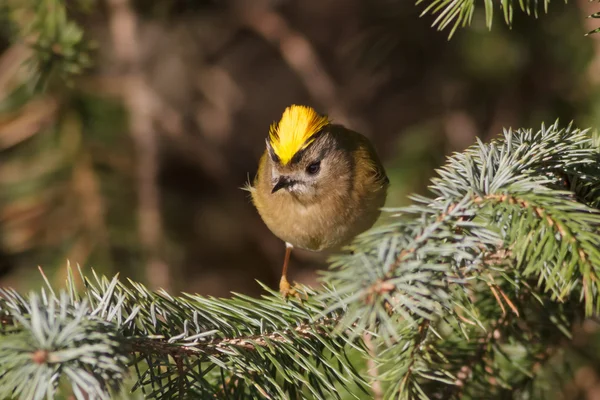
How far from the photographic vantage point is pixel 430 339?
1276 mm

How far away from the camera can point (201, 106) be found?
355 cm

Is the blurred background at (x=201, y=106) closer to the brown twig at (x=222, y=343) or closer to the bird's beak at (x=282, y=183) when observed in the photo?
the bird's beak at (x=282, y=183)

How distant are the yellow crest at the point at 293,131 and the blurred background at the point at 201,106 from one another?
0.51 meters

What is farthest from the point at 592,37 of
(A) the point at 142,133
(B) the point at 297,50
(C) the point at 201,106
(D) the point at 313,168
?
(C) the point at 201,106

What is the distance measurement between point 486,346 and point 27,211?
1762 millimetres

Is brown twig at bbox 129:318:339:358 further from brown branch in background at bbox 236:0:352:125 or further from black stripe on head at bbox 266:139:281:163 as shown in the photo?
brown branch in background at bbox 236:0:352:125

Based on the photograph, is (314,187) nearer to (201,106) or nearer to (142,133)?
(142,133)

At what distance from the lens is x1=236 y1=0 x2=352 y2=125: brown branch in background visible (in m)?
3.03

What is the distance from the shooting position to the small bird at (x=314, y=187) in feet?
7.00

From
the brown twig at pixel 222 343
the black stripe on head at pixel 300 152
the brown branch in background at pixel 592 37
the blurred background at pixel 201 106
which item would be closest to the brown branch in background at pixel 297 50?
the blurred background at pixel 201 106

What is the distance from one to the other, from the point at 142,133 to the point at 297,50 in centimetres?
89

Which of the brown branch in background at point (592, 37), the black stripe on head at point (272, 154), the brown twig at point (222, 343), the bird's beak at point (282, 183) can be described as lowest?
the brown twig at point (222, 343)

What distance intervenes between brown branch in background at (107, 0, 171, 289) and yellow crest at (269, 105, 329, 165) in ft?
2.06

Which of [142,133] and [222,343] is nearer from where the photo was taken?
[222,343]
